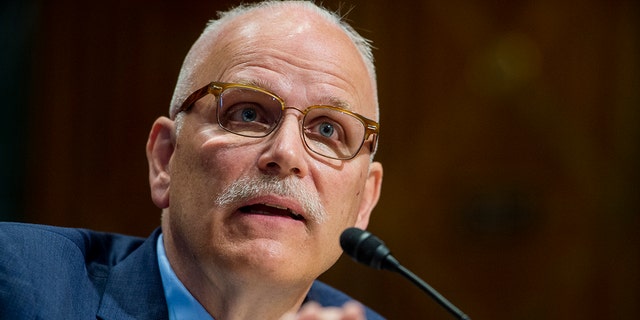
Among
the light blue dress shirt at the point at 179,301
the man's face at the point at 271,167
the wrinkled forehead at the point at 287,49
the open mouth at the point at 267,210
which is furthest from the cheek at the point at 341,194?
the light blue dress shirt at the point at 179,301

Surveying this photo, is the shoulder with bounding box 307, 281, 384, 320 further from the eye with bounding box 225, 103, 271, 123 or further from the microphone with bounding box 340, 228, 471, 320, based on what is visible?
the microphone with bounding box 340, 228, 471, 320

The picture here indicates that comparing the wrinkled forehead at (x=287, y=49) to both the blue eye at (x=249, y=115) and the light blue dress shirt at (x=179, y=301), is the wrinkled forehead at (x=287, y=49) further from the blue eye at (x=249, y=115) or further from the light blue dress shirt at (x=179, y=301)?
the light blue dress shirt at (x=179, y=301)

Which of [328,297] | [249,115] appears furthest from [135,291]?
[328,297]

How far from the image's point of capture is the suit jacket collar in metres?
1.95

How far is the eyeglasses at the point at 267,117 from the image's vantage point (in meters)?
2.02

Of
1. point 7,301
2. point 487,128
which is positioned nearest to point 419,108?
point 487,128

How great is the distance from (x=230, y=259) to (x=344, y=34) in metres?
0.75

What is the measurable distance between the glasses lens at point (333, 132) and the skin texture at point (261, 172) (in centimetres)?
3

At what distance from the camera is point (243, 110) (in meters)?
2.05

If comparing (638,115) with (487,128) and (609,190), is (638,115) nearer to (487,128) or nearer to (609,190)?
A: (609,190)

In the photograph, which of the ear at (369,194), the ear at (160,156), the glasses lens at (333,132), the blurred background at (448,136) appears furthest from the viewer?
the blurred background at (448,136)

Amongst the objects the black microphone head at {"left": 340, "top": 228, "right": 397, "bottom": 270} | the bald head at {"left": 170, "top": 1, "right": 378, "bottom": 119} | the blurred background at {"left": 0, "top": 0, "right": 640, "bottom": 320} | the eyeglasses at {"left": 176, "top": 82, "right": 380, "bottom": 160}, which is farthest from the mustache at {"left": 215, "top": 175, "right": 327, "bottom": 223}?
the blurred background at {"left": 0, "top": 0, "right": 640, "bottom": 320}

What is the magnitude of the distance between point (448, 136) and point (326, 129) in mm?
2344

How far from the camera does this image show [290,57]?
2.09 meters
